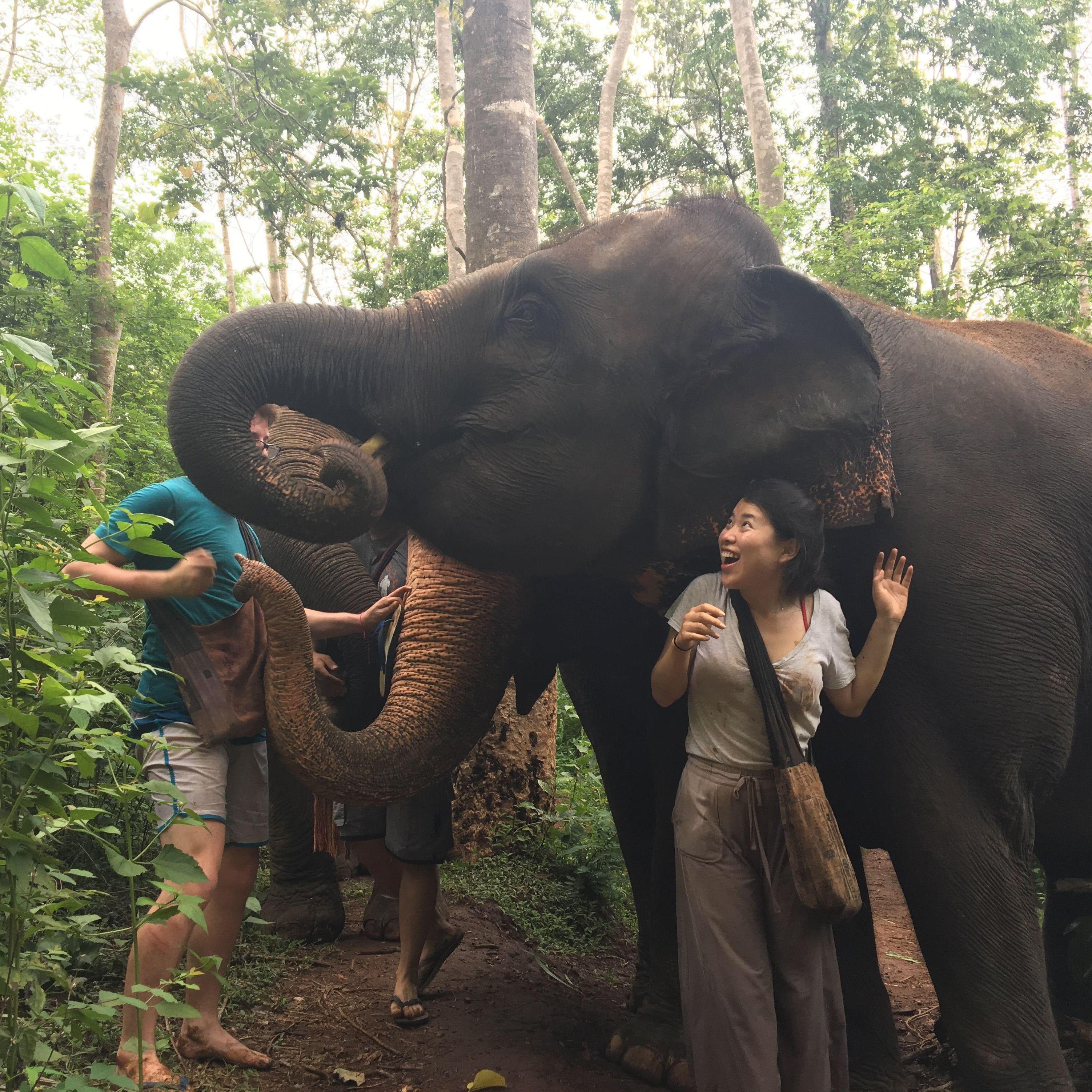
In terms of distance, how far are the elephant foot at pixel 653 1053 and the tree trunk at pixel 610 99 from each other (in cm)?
1410

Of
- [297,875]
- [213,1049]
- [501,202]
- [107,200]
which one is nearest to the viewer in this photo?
[213,1049]

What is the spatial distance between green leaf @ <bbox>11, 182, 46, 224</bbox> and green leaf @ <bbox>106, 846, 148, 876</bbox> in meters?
1.23

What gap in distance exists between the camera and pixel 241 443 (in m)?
2.62

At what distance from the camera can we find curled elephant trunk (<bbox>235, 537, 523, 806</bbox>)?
281 cm

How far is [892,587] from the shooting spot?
267cm

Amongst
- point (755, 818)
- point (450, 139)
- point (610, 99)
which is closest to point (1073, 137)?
point (610, 99)

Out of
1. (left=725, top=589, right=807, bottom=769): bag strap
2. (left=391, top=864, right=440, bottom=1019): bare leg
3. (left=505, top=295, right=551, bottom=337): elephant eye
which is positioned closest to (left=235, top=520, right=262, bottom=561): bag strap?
(left=505, top=295, right=551, bottom=337): elephant eye

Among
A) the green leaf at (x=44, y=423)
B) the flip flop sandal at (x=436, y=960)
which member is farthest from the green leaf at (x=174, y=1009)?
the flip flop sandal at (x=436, y=960)

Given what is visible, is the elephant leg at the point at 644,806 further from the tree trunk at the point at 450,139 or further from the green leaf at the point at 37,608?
the tree trunk at the point at 450,139

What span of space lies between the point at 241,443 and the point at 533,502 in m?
0.77

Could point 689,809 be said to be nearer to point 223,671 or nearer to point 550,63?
point 223,671

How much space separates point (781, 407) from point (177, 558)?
5.88 feet

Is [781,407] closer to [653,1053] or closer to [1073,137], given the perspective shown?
[653,1053]

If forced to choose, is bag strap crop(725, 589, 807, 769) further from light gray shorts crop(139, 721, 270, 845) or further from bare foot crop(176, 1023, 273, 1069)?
bare foot crop(176, 1023, 273, 1069)
